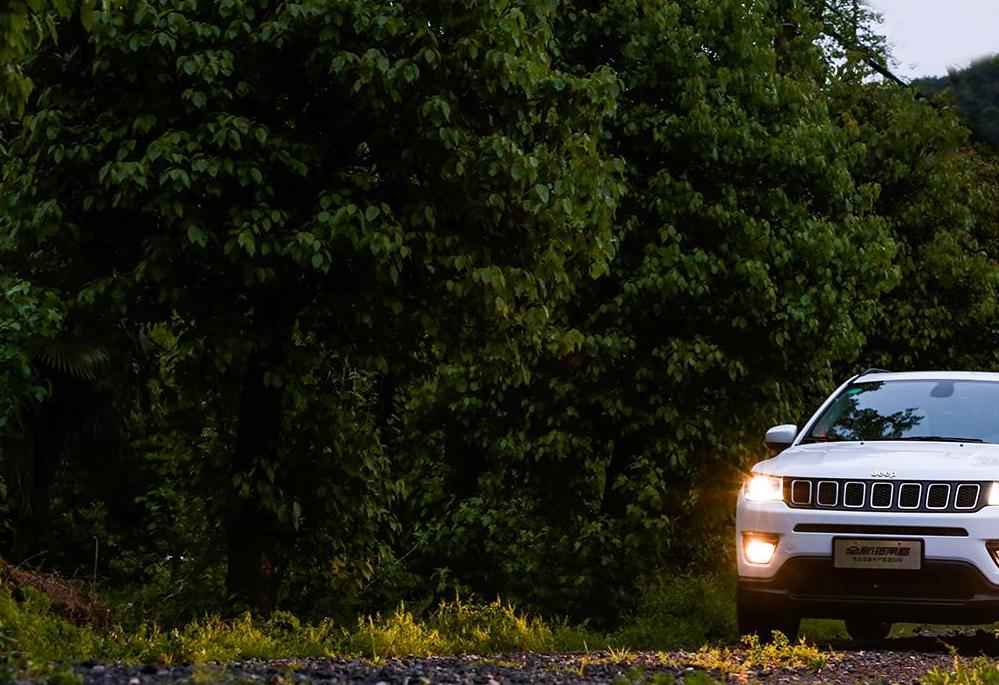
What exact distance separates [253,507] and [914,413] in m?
5.51

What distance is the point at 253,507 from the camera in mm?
12719

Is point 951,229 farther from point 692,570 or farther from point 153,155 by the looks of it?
point 153,155

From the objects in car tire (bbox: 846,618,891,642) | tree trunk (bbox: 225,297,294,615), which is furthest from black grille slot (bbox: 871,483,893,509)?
tree trunk (bbox: 225,297,294,615)

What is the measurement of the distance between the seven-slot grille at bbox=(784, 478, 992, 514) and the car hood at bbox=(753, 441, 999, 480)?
0.04 metres

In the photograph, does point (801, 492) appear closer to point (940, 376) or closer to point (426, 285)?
point (940, 376)

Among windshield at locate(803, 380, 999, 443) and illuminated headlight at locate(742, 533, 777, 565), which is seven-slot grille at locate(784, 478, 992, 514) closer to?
illuminated headlight at locate(742, 533, 777, 565)

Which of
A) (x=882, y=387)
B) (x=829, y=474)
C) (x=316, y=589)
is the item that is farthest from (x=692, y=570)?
(x=829, y=474)

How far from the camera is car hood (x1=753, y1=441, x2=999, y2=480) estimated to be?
8.98 m

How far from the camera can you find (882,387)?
10719 mm

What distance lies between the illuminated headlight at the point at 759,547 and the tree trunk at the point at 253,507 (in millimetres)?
4495

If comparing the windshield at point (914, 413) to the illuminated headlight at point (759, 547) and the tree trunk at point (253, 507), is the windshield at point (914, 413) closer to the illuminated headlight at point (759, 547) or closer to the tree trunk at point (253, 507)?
the illuminated headlight at point (759, 547)

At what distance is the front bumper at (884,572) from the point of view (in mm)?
8797

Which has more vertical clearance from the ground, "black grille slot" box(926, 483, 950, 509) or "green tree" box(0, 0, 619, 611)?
"green tree" box(0, 0, 619, 611)

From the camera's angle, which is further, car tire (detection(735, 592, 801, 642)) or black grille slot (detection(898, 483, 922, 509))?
car tire (detection(735, 592, 801, 642))
